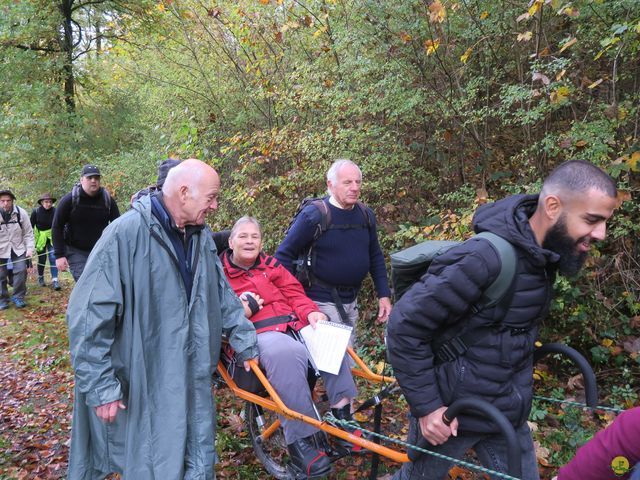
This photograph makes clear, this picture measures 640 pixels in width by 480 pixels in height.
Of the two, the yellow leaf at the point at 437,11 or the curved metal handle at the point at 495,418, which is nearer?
the curved metal handle at the point at 495,418

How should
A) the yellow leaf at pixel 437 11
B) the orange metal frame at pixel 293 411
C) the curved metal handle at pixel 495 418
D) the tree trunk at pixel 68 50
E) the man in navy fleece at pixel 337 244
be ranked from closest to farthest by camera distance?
the curved metal handle at pixel 495 418, the orange metal frame at pixel 293 411, the man in navy fleece at pixel 337 244, the yellow leaf at pixel 437 11, the tree trunk at pixel 68 50

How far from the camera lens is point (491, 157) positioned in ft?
21.2

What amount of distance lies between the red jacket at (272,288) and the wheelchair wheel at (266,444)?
0.74 metres

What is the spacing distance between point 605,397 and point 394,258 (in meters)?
3.41

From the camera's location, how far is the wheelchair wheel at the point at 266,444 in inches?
160

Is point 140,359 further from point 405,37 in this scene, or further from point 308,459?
point 405,37

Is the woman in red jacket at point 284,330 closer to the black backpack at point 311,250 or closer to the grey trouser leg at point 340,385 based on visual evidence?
the grey trouser leg at point 340,385

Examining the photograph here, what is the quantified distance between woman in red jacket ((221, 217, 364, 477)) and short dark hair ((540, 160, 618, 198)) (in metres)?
2.00

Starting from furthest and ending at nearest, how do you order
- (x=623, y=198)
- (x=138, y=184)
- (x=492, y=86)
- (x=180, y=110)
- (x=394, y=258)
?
(x=138, y=184) < (x=180, y=110) < (x=492, y=86) < (x=623, y=198) < (x=394, y=258)

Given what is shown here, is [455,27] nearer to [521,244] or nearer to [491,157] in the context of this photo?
[491,157]

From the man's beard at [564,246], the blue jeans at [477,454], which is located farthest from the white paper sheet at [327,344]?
the man's beard at [564,246]

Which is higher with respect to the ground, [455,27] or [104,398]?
[455,27]

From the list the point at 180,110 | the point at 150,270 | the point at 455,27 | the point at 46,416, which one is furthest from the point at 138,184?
the point at 150,270

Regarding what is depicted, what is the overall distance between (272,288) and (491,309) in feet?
7.04
